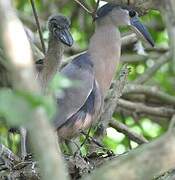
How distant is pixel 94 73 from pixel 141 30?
1.21 ft

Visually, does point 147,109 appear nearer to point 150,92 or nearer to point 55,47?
point 150,92

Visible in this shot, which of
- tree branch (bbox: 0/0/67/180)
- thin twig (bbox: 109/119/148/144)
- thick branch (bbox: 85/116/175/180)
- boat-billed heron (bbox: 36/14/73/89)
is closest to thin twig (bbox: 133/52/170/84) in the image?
thin twig (bbox: 109/119/148/144)

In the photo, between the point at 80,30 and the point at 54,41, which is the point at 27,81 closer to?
the point at 54,41

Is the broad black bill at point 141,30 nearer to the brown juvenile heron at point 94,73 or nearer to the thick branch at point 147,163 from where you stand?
the brown juvenile heron at point 94,73

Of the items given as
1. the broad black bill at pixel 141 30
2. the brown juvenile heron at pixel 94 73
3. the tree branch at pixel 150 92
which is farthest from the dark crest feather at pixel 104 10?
the tree branch at pixel 150 92

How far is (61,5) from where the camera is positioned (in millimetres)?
4520

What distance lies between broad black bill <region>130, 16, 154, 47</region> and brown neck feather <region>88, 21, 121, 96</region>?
100mm

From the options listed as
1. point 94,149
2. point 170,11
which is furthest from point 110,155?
point 170,11

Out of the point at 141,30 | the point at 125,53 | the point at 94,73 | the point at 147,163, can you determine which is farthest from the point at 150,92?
the point at 147,163

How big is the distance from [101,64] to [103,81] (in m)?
0.11

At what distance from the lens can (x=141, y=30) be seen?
3.29 meters

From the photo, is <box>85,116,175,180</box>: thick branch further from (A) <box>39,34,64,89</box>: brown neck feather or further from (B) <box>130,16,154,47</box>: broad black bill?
(B) <box>130,16,154,47</box>: broad black bill

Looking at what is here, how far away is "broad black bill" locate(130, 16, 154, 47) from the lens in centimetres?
329

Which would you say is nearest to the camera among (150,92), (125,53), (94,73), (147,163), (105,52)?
(147,163)
